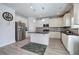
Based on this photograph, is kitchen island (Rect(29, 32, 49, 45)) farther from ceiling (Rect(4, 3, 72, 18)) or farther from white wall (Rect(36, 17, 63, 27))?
white wall (Rect(36, 17, 63, 27))

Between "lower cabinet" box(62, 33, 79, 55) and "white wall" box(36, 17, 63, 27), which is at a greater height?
"white wall" box(36, 17, 63, 27)

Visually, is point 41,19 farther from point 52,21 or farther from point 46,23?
point 52,21

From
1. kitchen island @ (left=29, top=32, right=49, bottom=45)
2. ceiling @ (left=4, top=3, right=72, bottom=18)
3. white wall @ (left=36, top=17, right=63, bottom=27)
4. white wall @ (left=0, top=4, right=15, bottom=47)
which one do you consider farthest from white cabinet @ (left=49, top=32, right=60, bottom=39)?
white wall @ (left=0, top=4, right=15, bottom=47)

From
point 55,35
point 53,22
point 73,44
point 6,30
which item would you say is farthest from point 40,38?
point 53,22

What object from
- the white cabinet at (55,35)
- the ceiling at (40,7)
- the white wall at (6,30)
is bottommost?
the white cabinet at (55,35)

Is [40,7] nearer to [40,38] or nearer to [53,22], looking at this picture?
[40,38]

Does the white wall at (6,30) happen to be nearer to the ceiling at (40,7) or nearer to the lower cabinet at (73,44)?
the ceiling at (40,7)

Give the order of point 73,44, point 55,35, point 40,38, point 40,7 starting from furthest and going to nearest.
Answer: point 55,35 → point 40,38 → point 40,7 → point 73,44

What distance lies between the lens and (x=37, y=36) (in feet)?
16.8

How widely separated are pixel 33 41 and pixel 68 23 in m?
2.89

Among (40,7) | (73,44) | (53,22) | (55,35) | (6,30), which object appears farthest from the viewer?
(53,22)

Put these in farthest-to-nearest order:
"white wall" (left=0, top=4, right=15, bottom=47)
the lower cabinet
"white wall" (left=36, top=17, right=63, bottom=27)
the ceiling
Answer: "white wall" (left=36, top=17, right=63, bottom=27) → "white wall" (left=0, top=4, right=15, bottom=47) → the ceiling → the lower cabinet

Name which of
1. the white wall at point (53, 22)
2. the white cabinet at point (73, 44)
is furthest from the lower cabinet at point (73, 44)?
the white wall at point (53, 22)

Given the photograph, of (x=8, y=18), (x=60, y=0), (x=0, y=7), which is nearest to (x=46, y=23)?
(x=8, y=18)
